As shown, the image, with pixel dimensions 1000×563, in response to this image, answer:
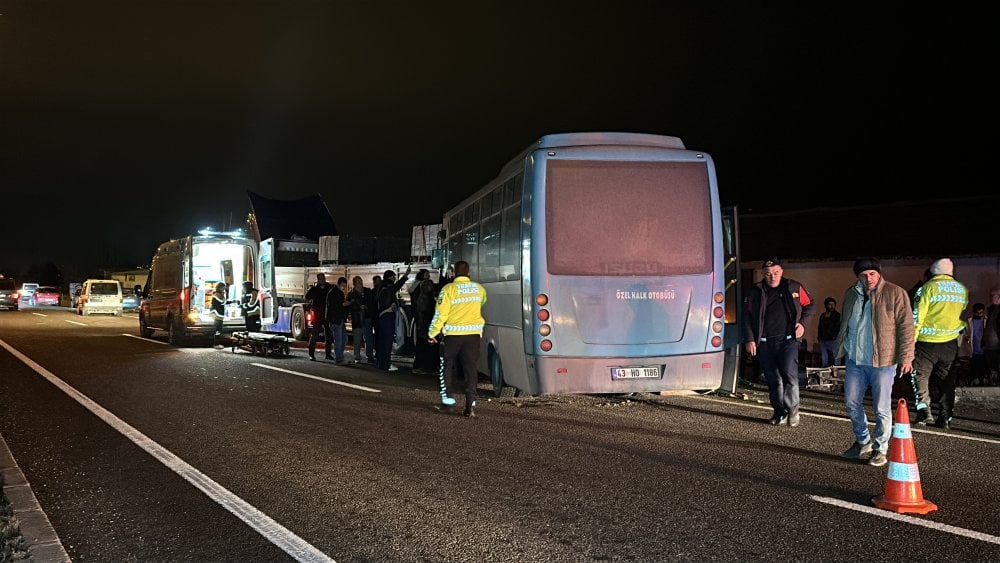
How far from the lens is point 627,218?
32.4 feet

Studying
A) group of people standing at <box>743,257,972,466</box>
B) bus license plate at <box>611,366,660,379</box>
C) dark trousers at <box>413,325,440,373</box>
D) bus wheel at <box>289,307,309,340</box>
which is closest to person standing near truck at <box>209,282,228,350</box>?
bus wheel at <box>289,307,309,340</box>

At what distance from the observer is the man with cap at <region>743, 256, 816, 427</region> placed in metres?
9.66

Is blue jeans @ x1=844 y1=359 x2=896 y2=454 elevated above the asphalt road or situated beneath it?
elevated above

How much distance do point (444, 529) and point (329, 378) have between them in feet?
30.4

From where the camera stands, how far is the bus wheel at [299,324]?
79.5ft

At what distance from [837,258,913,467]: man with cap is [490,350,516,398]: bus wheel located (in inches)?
193

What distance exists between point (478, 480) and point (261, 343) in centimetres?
1360

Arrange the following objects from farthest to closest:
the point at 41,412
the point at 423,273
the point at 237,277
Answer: the point at 237,277 < the point at 423,273 < the point at 41,412

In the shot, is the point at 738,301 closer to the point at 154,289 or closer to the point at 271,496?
the point at 271,496

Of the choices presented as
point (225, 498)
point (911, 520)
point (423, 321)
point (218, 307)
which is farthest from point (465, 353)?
point (218, 307)

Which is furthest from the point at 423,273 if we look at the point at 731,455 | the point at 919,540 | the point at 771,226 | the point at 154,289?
the point at 771,226

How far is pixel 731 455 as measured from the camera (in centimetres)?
788

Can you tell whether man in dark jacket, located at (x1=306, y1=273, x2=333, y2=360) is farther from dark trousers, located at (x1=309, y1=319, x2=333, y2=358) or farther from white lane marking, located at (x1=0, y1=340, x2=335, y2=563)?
white lane marking, located at (x1=0, y1=340, x2=335, y2=563)

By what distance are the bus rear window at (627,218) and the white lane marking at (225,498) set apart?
14.3 ft
